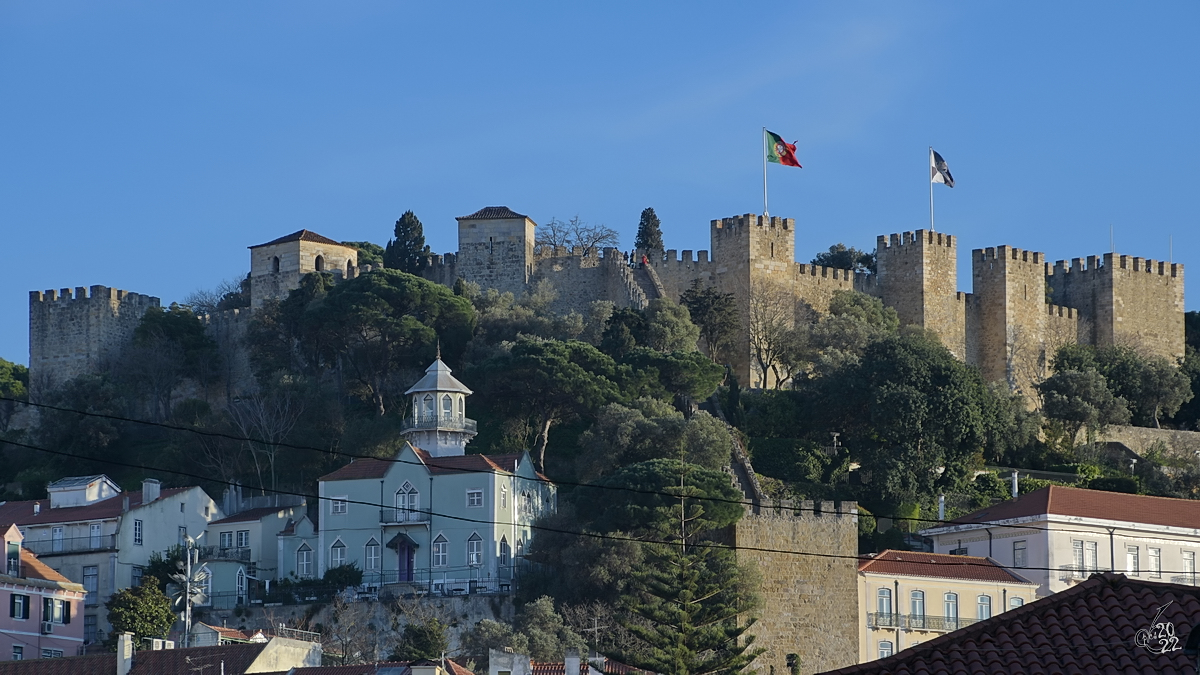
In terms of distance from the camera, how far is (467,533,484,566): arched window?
200 ft

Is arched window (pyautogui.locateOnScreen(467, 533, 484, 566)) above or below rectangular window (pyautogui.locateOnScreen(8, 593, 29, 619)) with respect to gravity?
above

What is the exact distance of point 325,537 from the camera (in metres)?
62.6

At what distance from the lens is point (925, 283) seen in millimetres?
79750

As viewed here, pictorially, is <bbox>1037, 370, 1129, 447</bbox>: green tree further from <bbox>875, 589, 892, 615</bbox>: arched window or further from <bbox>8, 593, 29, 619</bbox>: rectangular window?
<bbox>8, 593, 29, 619</bbox>: rectangular window

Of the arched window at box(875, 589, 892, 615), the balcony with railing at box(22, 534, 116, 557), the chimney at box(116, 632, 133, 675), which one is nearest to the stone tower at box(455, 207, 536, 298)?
the balcony with railing at box(22, 534, 116, 557)

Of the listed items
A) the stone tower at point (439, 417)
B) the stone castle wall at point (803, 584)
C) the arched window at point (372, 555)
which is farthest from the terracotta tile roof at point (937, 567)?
the stone tower at point (439, 417)

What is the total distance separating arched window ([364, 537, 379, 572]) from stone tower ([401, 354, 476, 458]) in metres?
4.14

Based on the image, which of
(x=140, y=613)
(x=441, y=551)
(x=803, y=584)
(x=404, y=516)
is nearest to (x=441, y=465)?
(x=404, y=516)

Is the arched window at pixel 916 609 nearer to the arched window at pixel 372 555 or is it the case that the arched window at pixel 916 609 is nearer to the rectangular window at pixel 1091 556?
the rectangular window at pixel 1091 556

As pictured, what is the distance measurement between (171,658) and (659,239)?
56036 mm

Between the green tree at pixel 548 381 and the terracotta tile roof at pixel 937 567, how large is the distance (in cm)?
1497

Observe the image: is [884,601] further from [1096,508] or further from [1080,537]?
[1096,508]

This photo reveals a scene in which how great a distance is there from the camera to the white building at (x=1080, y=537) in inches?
2206

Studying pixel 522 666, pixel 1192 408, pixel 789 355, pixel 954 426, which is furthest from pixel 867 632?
pixel 1192 408
